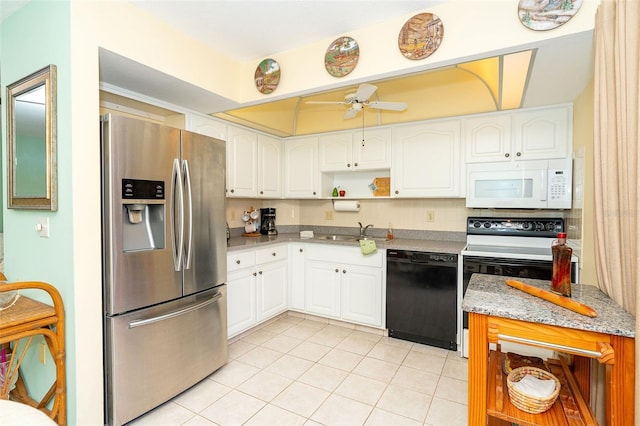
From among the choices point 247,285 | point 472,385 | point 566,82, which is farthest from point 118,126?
point 566,82

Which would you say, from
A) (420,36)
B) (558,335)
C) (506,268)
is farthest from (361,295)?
(420,36)

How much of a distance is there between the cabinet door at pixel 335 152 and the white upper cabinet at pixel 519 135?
1222 mm

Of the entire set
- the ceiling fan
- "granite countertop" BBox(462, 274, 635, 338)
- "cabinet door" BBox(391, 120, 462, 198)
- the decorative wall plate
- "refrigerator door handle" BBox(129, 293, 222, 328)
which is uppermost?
the decorative wall plate

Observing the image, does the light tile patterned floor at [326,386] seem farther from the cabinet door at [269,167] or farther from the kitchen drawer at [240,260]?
the cabinet door at [269,167]

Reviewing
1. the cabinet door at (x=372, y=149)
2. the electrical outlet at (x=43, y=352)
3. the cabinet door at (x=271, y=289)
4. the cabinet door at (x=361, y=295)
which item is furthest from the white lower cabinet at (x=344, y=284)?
the electrical outlet at (x=43, y=352)

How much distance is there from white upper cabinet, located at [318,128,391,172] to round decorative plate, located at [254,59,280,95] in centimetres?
134

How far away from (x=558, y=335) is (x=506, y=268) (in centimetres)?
151

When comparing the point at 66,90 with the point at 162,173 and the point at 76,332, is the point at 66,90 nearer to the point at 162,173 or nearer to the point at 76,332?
the point at 162,173

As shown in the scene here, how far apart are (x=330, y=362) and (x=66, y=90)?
257cm

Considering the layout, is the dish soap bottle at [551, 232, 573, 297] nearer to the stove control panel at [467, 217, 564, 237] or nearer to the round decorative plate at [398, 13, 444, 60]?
the round decorative plate at [398, 13, 444, 60]

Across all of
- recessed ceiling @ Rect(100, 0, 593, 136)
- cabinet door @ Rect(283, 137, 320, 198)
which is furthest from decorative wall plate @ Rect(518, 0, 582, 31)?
cabinet door @ Rect(283, 137, 320, 198)

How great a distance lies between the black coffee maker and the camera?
395 cm

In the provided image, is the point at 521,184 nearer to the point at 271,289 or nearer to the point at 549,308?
the point at 549,308

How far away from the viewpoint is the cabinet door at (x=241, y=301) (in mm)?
2871
